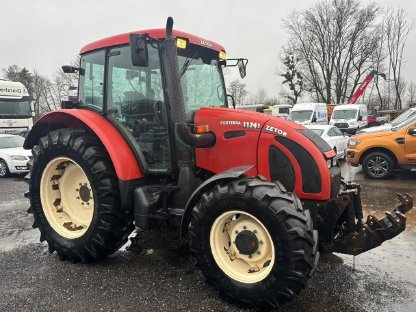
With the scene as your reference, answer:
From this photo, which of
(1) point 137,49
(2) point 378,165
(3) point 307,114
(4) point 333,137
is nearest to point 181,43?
(1) point 137,49

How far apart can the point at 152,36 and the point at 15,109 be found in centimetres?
1594

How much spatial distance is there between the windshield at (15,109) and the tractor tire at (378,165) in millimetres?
15195

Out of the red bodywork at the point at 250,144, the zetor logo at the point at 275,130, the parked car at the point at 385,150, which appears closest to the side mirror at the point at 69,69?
the red bodywork at the point at 250,144

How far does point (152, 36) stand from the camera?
12.0 ft

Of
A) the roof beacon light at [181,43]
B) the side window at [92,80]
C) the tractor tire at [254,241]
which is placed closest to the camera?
the tractor tire at [254,241]

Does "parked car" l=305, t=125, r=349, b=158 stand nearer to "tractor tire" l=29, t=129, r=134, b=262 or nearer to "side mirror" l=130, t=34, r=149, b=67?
"tractor tire" l=29, t=129, r=134, b=262

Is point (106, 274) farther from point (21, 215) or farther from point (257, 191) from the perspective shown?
point (21, 215)

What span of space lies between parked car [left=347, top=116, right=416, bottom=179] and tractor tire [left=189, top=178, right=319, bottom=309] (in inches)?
284

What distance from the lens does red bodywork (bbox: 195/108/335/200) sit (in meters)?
3.35

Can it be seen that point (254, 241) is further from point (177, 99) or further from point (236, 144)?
point (177, 99)

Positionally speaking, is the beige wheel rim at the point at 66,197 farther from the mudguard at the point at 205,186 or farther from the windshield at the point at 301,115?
the windshield at the point at 301,115

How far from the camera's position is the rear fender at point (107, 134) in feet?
12.4

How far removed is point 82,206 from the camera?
4391 millimetres

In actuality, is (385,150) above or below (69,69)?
below
